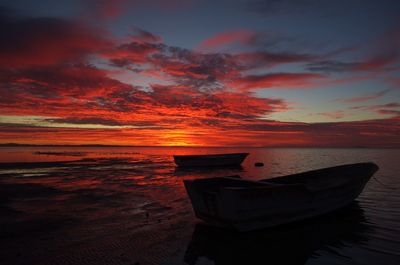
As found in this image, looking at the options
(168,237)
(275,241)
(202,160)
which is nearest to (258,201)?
(275,241)

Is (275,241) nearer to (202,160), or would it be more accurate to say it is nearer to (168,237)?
(168,237)

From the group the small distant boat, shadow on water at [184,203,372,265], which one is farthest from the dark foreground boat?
the small distant boat

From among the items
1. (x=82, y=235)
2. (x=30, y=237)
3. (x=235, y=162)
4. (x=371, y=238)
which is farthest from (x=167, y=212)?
(x=235, y=162)

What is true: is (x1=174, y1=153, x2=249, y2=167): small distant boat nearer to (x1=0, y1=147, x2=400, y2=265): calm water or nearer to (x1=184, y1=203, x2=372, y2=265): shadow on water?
(x1=0, y1=147, x2=400, y2=265): calm water

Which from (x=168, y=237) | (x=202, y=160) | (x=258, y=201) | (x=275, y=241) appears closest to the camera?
(x=275, y=241)

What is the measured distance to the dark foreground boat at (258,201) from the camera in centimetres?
960

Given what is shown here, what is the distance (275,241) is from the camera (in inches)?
368

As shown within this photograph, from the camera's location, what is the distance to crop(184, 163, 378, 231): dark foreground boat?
960 cm

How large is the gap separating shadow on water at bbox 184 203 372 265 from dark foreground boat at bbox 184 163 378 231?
339mm

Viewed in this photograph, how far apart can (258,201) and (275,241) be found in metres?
1.35

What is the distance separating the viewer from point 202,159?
42.2 meters

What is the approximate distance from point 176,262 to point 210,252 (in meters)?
1.25

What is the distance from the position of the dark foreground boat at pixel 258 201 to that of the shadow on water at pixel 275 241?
1.11 feet

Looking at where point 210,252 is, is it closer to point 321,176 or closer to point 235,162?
point 321,176
